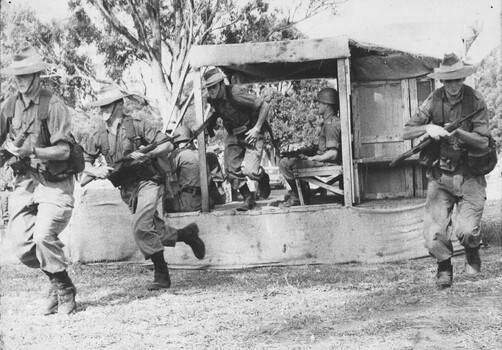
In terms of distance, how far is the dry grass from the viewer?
5.43 meters

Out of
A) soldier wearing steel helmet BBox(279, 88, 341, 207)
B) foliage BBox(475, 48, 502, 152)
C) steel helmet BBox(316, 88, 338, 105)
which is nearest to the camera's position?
soldier wearing steel helmet BBox(279, 88, 341, 207)

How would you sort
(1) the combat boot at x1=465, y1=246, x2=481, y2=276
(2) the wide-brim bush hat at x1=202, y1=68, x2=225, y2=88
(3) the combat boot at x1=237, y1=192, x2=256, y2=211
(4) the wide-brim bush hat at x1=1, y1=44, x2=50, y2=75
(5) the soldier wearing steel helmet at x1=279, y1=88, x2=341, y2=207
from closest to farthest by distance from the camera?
(4) the wide-brim bush hat at x1=1, y1=44, x2=50, y2=75, (1) the combat boot at x1=465, y1=246, x2=481, y2=276, (2) the wide-brim bush hat at x1=202, y1=68, x2=225, y2=88, (3) the combat boot at x1=237, y1=192, x2=256, y2=211, (5) the soldier wearing steel helmet at x1=279, y1=88, x2=341, y2=207

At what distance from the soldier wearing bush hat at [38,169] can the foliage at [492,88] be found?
3088cm

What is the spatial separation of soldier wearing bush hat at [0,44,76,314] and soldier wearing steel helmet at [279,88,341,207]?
4086mm

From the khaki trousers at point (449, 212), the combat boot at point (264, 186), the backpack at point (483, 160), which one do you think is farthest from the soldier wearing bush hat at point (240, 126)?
the backpack at point (483, 160)

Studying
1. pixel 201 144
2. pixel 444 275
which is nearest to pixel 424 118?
pixel 444 275

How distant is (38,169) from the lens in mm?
6750

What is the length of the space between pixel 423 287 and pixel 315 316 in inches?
63.4

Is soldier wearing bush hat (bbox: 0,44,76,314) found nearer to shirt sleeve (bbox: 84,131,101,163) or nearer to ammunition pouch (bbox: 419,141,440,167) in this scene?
shirt sleeve (bbox: 84,131,101,163)

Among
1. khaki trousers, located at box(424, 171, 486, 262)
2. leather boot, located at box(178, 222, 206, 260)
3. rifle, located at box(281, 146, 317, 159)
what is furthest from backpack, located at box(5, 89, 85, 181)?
rifle, located at box(281, 146, 317, 159)

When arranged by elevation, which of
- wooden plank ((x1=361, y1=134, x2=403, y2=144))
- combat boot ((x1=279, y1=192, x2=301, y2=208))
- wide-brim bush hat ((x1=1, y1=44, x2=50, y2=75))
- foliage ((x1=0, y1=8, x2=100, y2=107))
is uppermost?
foliage ((x1=0, y1=8, x2=100, y2=107))

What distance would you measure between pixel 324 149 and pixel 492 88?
3261cm

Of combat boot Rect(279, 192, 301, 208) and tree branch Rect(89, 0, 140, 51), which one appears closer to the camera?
combat boot Rect(279, 192, 301, 208)

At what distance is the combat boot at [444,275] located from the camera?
7.20 meters
